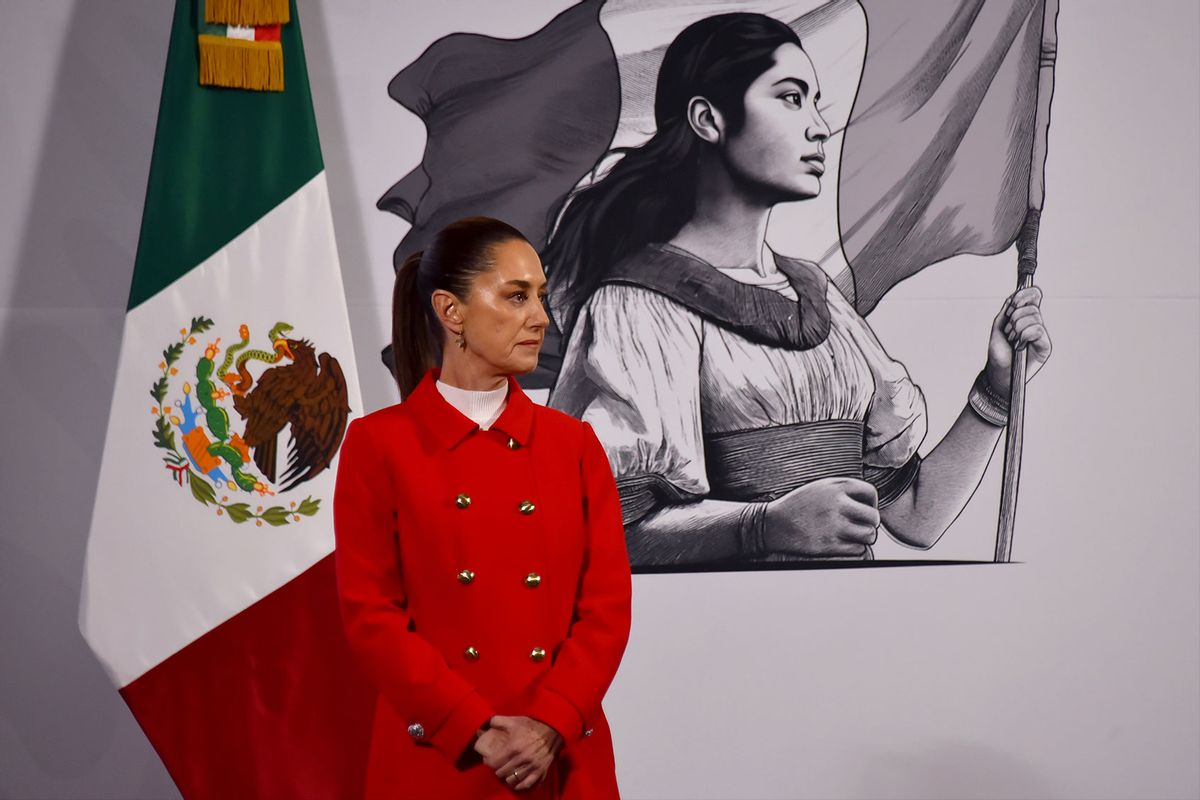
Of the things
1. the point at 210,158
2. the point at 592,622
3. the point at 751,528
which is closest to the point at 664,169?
the point at 751,528

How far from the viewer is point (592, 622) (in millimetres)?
1356

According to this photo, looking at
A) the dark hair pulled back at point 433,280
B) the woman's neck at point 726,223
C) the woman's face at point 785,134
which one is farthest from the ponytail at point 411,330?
the woman's face at point 785,134

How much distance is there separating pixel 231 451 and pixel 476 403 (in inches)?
32.3

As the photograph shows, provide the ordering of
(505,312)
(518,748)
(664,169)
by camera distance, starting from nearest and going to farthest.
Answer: (518,748) → (505,312) → (664,169)

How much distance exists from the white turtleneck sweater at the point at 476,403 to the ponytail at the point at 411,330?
7 cm

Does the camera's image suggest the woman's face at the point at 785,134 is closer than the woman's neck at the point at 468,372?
No

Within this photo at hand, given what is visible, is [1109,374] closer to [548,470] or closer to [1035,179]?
[1035,179]

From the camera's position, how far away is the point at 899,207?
2.43m

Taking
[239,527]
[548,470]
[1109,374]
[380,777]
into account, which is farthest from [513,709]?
[1109,374]

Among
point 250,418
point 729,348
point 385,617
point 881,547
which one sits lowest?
point 881,547

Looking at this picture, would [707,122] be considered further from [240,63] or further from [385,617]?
[385,617]

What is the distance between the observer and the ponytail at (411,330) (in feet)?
4.66

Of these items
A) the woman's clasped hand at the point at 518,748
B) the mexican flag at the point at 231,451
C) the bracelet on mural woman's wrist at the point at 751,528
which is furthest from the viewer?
the bracelet on mural woman's wrist at the point at 751,528

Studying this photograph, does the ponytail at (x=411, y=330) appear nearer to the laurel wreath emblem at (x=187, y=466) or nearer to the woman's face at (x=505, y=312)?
the woman's face at (x=505, y=312)
